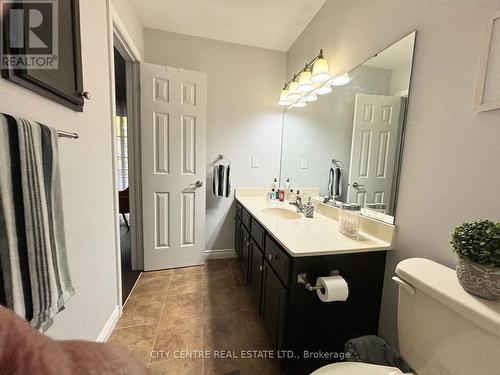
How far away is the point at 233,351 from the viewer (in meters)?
1.31

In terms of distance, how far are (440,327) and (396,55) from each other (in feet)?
3.98

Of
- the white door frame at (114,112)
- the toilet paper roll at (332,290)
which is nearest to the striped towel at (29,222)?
the white door frame at (114,112)

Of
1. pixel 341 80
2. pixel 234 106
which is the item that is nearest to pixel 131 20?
pixel 234 106

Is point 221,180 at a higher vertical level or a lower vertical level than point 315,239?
higher

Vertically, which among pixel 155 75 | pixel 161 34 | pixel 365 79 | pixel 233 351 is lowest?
pixel 233 351

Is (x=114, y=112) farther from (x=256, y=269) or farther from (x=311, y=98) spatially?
(x=311, y=98)

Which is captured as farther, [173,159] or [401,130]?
[173,159]

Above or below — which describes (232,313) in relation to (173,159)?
below

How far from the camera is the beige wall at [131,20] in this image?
4.92ft

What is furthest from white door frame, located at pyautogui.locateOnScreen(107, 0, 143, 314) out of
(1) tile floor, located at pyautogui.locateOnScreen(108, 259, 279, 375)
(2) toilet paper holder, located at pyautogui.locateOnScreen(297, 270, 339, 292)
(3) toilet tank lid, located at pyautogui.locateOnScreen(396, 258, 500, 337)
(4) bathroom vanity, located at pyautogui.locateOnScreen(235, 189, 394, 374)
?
(3) toilet tank lid, located at pyautogui.locateOnScreen(396, 258, 500, 337)

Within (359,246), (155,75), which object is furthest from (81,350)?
(155,75)

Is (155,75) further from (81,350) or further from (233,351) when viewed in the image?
(233,351)

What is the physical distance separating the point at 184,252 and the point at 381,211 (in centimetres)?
190

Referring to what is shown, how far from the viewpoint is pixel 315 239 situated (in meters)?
1.16
